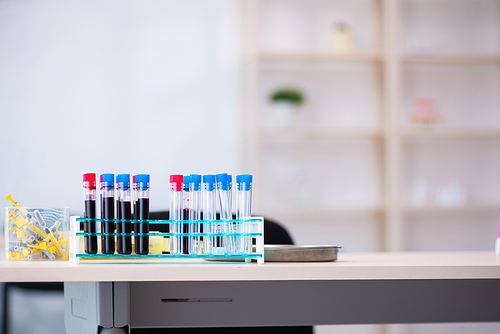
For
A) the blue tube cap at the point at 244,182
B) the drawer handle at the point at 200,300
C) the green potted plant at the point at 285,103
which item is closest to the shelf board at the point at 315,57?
the green potted plant at the point at 285,103

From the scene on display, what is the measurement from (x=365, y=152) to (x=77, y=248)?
8.56 feet

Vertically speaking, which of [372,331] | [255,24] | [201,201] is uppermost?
[255,24]

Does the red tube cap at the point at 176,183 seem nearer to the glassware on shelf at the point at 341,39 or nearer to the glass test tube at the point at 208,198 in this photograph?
the glass test tube at the point at 208,198

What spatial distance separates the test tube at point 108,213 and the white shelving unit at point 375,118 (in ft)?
6.39

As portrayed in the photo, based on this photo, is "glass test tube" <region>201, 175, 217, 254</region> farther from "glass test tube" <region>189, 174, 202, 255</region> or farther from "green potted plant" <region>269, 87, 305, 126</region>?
"green potted plant" <region>269, 87, 305, 126</region>

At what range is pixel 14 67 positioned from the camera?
10.0ft

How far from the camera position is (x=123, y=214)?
3.25 ft

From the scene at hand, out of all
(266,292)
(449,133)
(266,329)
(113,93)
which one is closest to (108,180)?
(266,292)

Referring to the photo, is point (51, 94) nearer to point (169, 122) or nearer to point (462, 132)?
point (169, 122)

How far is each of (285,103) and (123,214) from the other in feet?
7.13

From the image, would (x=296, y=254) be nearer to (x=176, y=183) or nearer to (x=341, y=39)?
(x=176, y=183)

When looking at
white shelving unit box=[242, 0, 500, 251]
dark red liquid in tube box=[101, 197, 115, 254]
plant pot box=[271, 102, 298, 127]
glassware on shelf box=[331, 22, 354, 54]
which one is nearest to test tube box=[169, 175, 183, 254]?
dark red liquid in tube box=[101, 197, 115, 254]

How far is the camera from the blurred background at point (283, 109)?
3.05 metres

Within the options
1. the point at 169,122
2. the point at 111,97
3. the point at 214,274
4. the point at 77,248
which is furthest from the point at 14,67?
the point at 214,274
